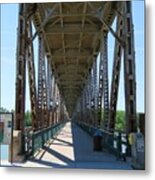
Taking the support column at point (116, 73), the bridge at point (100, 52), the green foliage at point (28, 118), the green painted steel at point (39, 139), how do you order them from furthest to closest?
1. the green foliage at point (28, 118)
2. the green painted steel at point (39, 139)
3. the support column at point (116, 73)
4. the bridge at point (100, 52)

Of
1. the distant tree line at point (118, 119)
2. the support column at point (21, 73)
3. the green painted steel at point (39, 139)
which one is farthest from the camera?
the green painted steel at point (39, 139)

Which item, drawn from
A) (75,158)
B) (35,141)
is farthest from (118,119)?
(35,141)

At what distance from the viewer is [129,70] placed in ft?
19.4

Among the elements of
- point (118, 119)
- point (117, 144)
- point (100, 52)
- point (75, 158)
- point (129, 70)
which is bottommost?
point (75, 158)

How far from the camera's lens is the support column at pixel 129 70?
5.77m

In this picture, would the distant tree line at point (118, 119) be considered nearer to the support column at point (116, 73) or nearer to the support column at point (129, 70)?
the support column at point (116, 73)

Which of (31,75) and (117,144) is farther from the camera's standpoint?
(31,75)

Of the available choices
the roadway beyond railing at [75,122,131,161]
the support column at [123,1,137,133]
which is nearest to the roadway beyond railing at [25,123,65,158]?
the roadway beyond railing at [75,122,131,161]

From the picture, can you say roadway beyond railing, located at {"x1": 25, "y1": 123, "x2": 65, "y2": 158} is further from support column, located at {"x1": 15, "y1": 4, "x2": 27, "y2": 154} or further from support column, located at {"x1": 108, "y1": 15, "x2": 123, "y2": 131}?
support column, located at {"x1": 108, "y1": 15, "x2": 123, "y2": 131}

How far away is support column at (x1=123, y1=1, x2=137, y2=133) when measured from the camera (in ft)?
18.9

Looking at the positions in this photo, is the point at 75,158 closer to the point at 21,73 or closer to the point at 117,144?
the point at 117,144

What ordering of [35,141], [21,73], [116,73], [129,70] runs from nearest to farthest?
1. [129,70]
2. [21,73]
3. [116,73]
4. [35,141]

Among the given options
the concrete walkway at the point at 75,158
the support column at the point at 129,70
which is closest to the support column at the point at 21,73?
the concrete walkway at the point at 75,158

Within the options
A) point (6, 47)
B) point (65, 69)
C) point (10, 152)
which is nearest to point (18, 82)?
point (6, 47)
